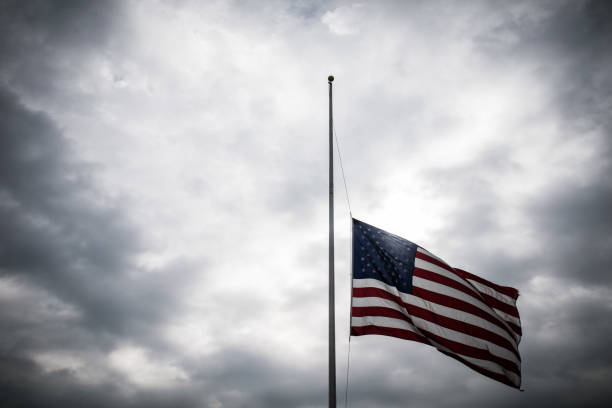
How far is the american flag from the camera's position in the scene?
1363 cm

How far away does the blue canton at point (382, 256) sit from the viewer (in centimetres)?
1445

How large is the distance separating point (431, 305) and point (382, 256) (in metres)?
2.38

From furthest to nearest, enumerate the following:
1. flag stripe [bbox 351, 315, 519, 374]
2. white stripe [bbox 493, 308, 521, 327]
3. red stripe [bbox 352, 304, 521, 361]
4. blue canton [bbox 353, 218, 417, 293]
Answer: white stripe [bbox 493, 308, 521, 327] → blue canton [bbox 353, 218, 417, 293] → red stripe [bbox 352, 304, 521, 361] → flag stripe [bbox 351, 315, 519, 374]

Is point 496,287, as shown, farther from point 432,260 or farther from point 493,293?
point 432,260

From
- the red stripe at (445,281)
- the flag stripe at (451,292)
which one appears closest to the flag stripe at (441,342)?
the flag stripe at (451,292)

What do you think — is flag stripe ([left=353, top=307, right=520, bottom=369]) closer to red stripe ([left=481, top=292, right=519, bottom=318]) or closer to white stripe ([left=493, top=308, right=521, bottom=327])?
white stripe ([left=493, top=308, right=521, bottom=327])

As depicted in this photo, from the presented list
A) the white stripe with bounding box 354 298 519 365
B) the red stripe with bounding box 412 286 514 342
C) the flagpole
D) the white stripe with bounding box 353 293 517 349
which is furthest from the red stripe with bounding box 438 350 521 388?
the flagpole

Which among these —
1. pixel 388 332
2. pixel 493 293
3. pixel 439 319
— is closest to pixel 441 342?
pixel 439 319

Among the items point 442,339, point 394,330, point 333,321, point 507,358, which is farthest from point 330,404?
point 507,358

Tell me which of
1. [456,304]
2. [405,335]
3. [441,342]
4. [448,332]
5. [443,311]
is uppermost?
[456,304]

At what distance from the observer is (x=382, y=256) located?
583 inches

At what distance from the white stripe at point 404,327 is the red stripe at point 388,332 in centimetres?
10

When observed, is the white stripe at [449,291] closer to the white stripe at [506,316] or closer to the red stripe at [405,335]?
the white stripe at [506,316]

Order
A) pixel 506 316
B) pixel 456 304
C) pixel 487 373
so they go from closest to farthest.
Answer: pixel 487 373 < pixel 456 304 < pixel 506 316
